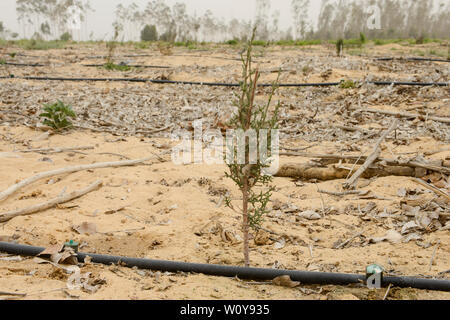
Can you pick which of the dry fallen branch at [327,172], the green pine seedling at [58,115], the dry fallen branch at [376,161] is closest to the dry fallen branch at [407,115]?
the dry fallen branch at [376,161]

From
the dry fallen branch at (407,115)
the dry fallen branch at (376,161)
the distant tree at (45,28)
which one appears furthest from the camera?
the distant tree at (45,28)

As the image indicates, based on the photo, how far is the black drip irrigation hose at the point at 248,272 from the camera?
2.18 meters

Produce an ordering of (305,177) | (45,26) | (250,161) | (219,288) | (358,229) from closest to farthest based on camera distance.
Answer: (219,288), (250,161), (358,229), (305,177), (45,26)

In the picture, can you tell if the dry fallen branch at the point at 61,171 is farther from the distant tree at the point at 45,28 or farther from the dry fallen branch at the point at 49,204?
the distant tree at the point at 45,28

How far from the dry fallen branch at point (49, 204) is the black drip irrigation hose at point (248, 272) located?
0.82 metres

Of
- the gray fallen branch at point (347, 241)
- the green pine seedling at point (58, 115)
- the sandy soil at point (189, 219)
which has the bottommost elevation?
the gray fallen branch at point (347, 241)

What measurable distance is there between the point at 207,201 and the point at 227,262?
3.90ft

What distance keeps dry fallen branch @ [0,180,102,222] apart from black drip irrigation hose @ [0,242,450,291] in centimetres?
82

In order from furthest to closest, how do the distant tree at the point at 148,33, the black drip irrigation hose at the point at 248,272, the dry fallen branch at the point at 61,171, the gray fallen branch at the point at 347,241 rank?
the distant tree at the point at 148,33 < the dry fallen branch at the point at 61,171 < the gray fallen branch at the point at 347,241 < the black drip irrigation hose at the point at 248,272

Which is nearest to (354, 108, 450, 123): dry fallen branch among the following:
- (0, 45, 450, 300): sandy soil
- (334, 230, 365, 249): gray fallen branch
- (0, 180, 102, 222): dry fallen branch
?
(0, 45, 450, 300): sandy soil

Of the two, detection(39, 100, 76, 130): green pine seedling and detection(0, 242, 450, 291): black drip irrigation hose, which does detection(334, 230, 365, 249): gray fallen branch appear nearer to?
detection(0, 242, 450, 291): black drip irrigation hose
